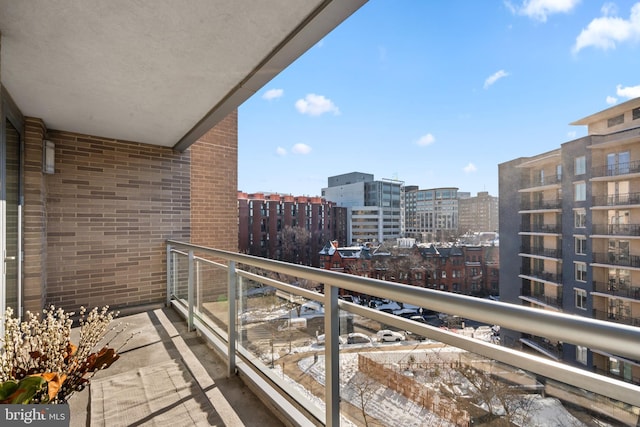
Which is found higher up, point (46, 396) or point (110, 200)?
point (110, 200)

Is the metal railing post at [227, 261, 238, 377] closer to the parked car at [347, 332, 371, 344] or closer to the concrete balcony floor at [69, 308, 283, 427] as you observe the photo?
the concrete balcony floor at [69, 308, 283, 427]

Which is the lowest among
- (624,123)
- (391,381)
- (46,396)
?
(391,381)

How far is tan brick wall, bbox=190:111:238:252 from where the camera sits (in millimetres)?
5285

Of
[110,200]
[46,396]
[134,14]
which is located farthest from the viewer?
[110,200]

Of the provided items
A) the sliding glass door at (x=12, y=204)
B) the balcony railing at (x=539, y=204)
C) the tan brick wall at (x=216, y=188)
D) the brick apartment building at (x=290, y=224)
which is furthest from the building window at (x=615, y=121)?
the brick apartment building at (x=290, y=224)

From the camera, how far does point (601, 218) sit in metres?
5.68

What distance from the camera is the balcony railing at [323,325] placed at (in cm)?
67

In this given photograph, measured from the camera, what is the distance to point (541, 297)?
7.64 meters

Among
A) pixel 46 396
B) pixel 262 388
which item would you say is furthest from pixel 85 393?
pixel 46 396

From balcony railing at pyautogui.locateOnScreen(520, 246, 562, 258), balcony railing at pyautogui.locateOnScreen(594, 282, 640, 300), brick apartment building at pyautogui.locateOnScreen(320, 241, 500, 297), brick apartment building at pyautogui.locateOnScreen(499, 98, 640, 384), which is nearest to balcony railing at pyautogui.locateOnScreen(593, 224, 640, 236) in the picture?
brick apartment building at pyautogui.locateOnScreen(499, 98, 640, 384)

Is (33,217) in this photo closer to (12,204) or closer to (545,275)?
(12,204)

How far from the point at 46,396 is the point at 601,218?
24.7 ft

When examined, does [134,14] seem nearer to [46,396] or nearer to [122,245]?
[46,396]

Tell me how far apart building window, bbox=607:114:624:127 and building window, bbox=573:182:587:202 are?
1.09 meters
